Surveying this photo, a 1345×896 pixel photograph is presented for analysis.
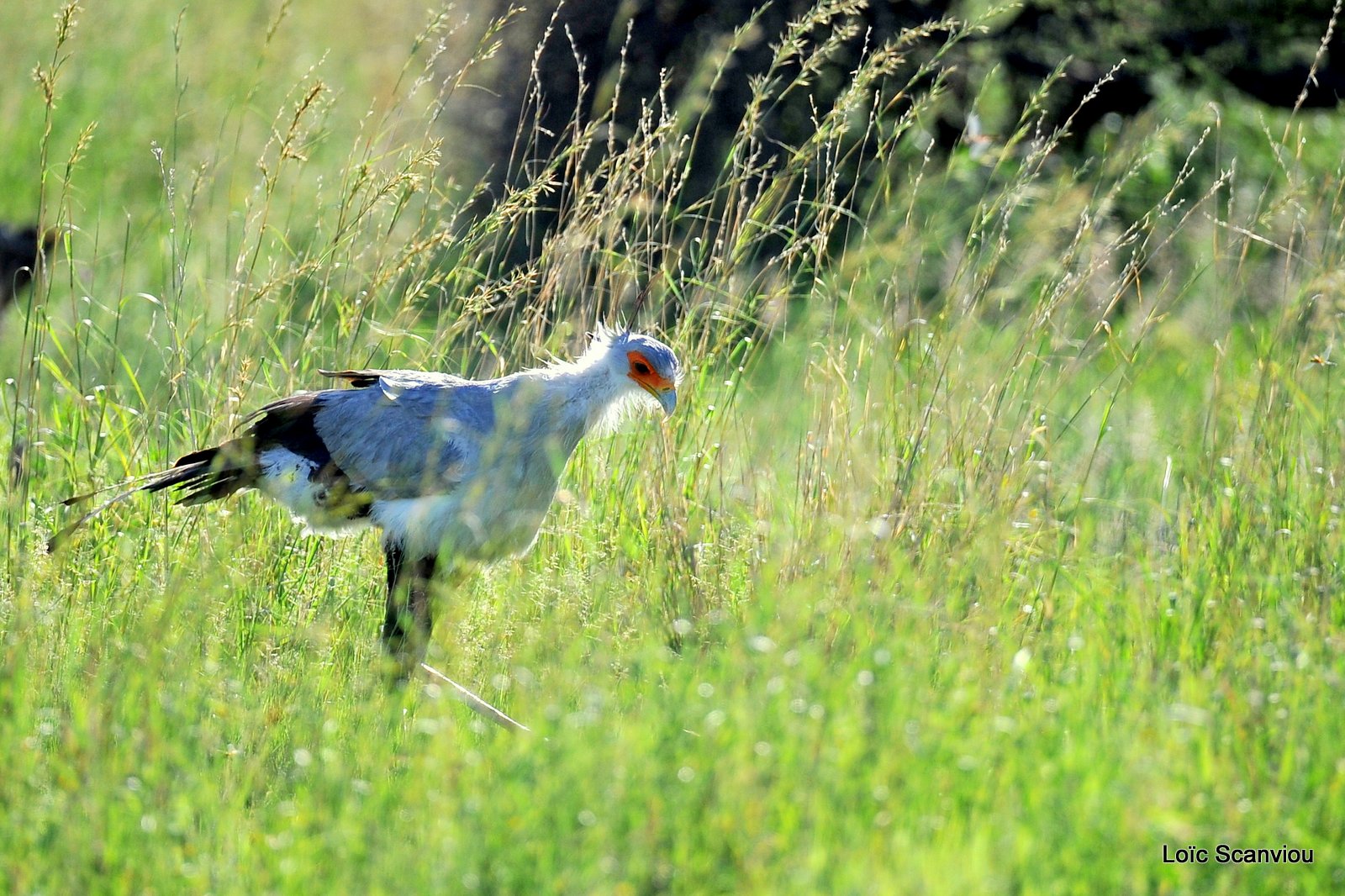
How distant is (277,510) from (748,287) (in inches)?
71.4

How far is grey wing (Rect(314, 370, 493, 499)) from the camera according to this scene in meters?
4.28

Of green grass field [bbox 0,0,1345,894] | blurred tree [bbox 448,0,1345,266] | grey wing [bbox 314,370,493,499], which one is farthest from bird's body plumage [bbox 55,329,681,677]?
blurred tree [bbox 448,0,1345,266]

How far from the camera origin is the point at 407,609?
4164 mm

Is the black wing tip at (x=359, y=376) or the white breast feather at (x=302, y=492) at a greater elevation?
the black wing tip at (x=359, y=376)

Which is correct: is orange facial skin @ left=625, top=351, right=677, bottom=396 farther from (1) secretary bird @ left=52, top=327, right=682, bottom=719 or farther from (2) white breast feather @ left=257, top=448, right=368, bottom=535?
(2) white breast feather @ left=257, top=448, right=368, bottom=535

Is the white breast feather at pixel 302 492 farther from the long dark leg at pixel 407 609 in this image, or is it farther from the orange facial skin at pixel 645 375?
the orange facial skin at pixel 645 375

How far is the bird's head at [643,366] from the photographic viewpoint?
4.27 metres

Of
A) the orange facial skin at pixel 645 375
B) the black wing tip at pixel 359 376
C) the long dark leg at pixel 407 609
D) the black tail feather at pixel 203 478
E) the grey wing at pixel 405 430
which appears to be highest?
the orange facial skin at pixel 645 375

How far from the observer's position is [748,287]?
4863 millimetres

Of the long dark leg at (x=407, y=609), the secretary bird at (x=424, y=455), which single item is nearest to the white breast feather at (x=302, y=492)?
the secretary bird at (x=424, y=455)

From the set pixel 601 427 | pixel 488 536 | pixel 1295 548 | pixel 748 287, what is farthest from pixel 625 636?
pixel 1295 548

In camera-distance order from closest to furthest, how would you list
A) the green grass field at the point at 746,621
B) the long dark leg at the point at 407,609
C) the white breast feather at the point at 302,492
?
the green grass field at the point at 746,621 → the long dark leg at the point at 407,609 → the white breast feather at the point at 302,492

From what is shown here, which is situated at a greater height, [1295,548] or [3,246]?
[1295,548]

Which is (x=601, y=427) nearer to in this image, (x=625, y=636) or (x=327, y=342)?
(x=625, y=636)
